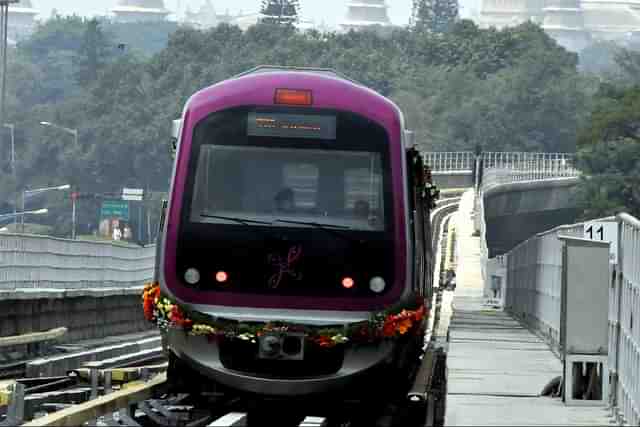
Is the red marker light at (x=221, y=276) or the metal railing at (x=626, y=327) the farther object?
the red marker light at (x=221, y=276)

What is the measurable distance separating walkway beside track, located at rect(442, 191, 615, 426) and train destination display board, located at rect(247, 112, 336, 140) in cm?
236

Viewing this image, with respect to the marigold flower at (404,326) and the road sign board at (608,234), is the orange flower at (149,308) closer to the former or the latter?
the marigold flower at (404,326)

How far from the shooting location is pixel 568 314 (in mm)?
16953

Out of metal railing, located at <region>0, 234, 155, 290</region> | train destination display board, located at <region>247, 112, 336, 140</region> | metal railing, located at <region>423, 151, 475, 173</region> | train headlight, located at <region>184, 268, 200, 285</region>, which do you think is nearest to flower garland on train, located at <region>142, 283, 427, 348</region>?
train headlight, located at <region>184, 268, 200, 285</region>

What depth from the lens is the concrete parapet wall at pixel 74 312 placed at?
102 ft

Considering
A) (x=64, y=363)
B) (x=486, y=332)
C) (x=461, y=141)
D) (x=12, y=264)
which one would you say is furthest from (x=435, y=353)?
(x=461, y=141)

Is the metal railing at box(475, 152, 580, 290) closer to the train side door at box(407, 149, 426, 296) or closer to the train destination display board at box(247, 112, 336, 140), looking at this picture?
the train side door at box(407, 149, 426, 296)

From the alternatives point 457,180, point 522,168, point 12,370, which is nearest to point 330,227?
point 12,370

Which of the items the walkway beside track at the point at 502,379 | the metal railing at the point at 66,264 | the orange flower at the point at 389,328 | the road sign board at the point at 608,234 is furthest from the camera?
the metal railing at the point at 66,264

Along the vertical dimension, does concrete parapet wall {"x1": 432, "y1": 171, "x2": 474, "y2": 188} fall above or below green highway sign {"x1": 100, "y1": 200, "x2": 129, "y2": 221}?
above

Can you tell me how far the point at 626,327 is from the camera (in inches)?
632

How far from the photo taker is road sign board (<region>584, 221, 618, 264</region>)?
57.6 feet

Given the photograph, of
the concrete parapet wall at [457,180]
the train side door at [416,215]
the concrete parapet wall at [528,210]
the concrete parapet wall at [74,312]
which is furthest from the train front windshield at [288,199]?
the concrete parapet wall at [457,180]

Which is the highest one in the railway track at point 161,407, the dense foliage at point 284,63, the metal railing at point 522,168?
the dense foliage at point 284,63
